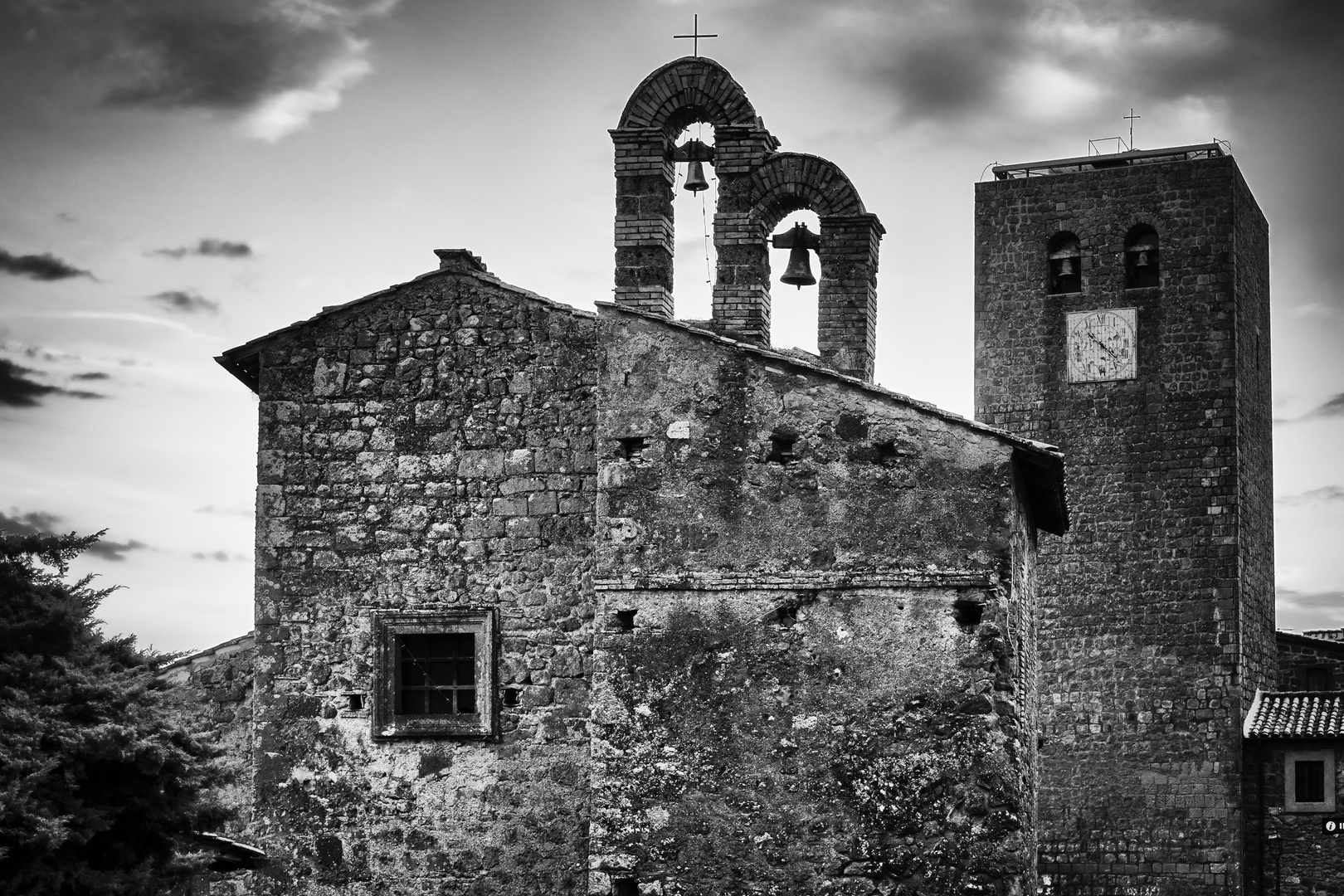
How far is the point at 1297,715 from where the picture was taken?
3164cm

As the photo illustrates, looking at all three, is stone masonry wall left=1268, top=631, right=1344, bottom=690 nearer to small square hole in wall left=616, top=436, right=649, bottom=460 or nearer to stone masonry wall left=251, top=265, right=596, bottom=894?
stone masonry wall left=251, top=265, right=596, bottom=894

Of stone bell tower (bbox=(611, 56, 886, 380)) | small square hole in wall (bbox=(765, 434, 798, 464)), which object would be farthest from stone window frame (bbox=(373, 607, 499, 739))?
stone bell tower (bbox=(611, 56, 886, 380))

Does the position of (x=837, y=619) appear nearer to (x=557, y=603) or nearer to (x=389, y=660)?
(x=557, y=603)

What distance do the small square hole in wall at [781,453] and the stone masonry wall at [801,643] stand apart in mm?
15

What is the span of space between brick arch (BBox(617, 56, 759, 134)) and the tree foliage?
19.2 ft

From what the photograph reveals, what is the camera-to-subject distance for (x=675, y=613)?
44.5ft

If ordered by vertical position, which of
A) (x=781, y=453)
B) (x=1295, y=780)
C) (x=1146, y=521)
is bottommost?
(x=1295, y=780)

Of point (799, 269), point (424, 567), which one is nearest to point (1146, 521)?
point (799, 269)

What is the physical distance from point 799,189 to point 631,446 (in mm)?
3251

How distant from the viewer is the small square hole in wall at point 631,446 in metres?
13.9

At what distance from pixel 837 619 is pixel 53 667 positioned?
17.1 feet

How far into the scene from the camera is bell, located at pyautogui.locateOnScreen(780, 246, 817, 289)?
18.4 m

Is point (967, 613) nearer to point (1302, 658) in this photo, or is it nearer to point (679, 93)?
point (679, 93)

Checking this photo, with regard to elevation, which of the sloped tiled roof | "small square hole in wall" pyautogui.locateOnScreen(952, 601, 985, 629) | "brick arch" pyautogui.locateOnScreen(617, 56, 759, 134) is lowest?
the sloped tiled roof
